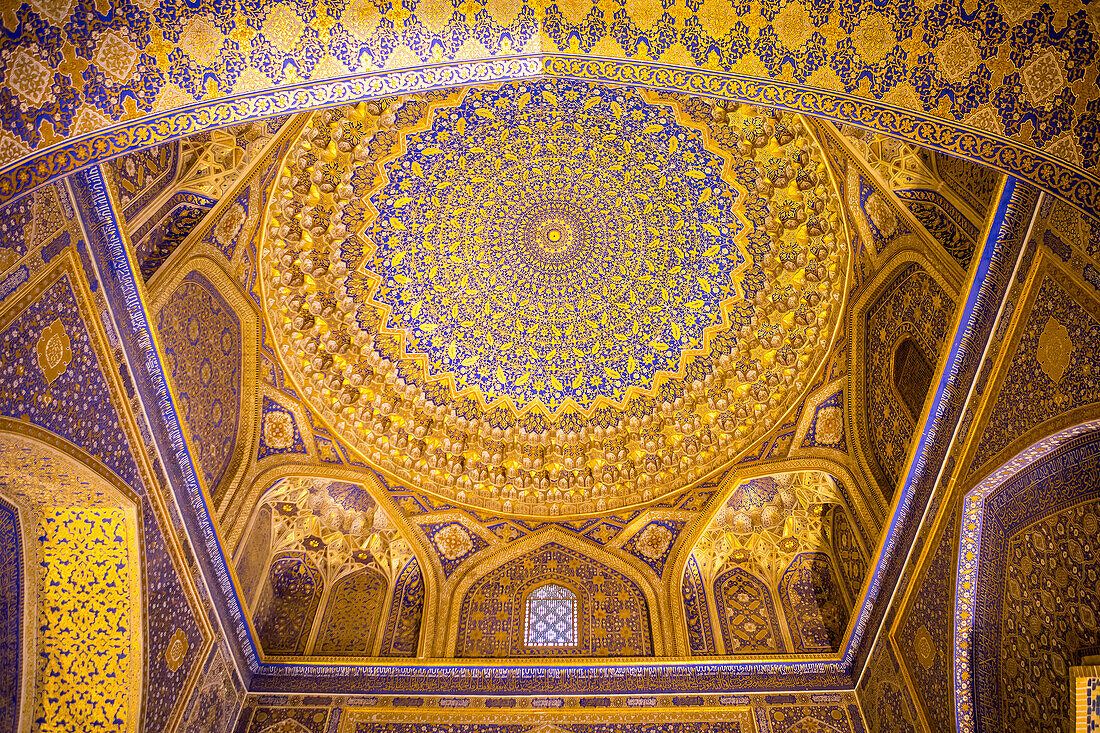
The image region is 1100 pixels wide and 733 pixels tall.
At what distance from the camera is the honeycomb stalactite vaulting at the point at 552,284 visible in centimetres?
800

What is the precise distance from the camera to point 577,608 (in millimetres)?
8898

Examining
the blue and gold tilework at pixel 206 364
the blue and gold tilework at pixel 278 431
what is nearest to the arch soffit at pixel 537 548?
the blue and gold tilework at pixel 278 431

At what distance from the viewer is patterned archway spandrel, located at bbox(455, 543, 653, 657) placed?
834 centimetres

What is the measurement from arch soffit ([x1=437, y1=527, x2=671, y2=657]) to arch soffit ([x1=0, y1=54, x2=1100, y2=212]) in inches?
251

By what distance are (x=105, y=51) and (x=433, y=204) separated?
544 cm

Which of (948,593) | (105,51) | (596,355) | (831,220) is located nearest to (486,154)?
(596,355)

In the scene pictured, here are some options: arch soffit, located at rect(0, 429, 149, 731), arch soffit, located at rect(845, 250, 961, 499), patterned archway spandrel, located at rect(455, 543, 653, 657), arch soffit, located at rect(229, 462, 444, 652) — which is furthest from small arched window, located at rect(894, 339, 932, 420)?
arch soffit, located at rect(0, 429, 149, 731)

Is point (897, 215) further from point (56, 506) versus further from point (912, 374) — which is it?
point (56, 506)

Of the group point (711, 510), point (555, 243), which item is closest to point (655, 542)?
point (711, 510)

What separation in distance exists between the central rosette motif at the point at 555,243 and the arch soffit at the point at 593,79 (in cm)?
358

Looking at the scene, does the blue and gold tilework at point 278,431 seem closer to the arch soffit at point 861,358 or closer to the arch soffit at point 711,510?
the arch soffit at point 711,510

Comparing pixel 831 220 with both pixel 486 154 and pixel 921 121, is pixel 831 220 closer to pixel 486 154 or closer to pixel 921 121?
pixel 921 121

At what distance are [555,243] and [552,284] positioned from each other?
1.96 ft

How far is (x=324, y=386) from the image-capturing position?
28.5 ft
